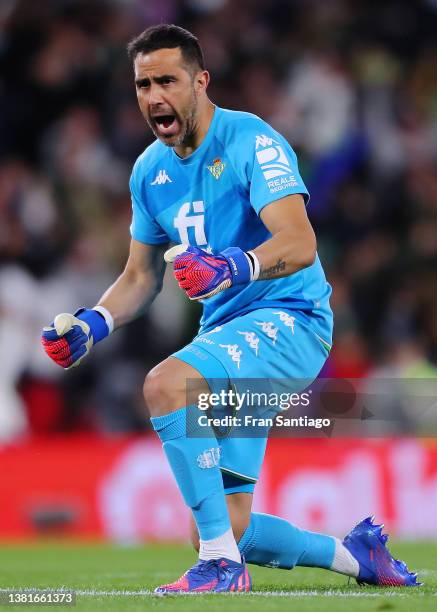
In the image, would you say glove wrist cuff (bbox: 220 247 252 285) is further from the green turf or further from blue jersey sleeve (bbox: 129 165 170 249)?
the green turf

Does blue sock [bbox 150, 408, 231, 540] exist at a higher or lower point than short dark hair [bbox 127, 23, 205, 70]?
lower

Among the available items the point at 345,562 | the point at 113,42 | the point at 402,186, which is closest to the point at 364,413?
the point at 345,562

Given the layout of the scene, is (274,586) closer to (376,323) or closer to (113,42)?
(376,323)

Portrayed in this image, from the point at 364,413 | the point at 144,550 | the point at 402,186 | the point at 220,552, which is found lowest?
the point at 144,550

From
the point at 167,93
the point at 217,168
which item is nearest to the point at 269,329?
the point at 217,168

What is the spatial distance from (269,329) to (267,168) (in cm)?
69

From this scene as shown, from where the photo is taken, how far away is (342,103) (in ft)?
42.5

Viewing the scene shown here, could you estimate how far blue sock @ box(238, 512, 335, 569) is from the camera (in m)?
5.61

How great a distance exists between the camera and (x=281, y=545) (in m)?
5.64

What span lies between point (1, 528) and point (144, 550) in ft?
6.15

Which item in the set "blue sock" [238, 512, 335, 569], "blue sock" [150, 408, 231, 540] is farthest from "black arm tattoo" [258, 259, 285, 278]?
"blue sock" [238, 512, 335, 569]

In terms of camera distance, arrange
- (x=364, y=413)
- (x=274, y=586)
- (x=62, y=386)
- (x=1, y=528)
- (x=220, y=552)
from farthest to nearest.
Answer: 1. (x=62, y=386)
2. (x=1, y=528)
3. (x=364, y=413)
4. (x=274, y=586)
5. (x=220, y=552)

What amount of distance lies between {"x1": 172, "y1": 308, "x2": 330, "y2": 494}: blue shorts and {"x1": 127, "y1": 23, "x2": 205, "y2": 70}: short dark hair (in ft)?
3.87

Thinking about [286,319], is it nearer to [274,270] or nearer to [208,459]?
[274,270]
